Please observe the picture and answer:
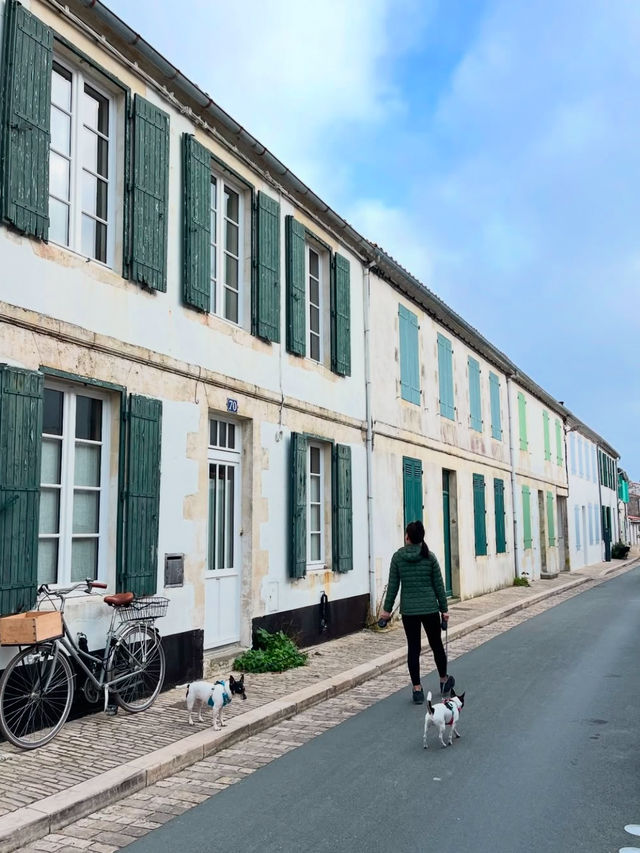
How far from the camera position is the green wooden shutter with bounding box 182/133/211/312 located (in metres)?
7.77

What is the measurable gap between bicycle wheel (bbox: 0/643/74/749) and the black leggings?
2892 millimetres

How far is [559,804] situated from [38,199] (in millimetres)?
5475

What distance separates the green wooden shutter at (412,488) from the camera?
13055 millimetres

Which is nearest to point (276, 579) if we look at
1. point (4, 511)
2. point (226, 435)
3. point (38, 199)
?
point (226, 435)

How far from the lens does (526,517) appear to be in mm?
21641

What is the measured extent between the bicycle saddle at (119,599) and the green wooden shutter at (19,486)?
0.67 meters

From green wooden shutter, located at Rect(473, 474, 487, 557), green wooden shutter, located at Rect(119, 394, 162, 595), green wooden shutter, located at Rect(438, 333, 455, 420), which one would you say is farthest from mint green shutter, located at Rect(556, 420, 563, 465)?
green wooden shutter, located at Rect(119, 394, 162, 595)

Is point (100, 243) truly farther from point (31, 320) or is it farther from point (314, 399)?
point (314, 399)

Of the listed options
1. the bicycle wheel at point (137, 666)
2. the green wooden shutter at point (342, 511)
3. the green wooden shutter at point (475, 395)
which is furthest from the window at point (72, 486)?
the green wooden shutter at point (475, 395)

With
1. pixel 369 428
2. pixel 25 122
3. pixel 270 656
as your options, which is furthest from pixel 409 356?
pixel 25 122

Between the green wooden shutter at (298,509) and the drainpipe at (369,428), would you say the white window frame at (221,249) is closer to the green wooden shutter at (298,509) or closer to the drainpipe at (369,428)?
the green wooden shutter at (298,509)

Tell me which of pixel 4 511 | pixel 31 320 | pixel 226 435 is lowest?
pixel 4 511

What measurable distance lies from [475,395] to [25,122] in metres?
13.5

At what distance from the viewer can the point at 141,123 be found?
23.9 feet
